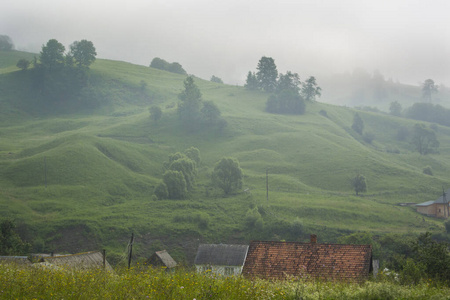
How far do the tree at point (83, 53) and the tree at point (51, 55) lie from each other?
6.09 m

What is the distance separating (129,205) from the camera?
90000 millimetres

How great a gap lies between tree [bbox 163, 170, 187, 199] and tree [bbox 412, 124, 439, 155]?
97736 millimetres

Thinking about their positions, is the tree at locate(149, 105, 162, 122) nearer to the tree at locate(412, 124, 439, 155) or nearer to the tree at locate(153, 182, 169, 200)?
the tree at locate(153, 182, 169, 200)

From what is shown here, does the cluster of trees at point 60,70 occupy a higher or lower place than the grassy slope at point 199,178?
higher

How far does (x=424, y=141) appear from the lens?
161500 millimetres

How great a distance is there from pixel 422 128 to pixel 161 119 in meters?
97.3

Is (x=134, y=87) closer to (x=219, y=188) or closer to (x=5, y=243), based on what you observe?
(x=219, y=188)

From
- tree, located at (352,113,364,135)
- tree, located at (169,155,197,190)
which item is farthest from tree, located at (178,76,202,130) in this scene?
tree, located at (352,113,364,135)

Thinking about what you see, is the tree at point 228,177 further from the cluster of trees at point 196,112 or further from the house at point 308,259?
the house at point 308,259

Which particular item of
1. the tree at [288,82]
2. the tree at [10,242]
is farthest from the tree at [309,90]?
the tree at [10,242]

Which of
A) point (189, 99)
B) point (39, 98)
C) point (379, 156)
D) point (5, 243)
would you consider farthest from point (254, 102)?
point (5, 243)

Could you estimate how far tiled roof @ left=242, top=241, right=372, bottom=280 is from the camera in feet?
87.1

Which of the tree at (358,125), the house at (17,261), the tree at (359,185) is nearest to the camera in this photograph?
the house at (17,261)

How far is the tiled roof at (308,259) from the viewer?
26562 mm
